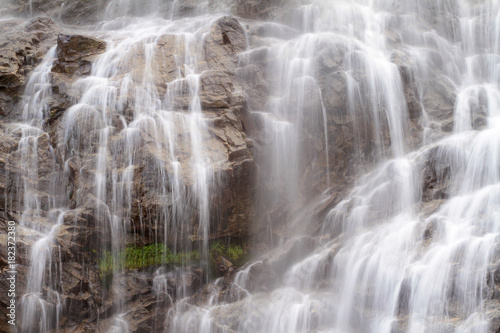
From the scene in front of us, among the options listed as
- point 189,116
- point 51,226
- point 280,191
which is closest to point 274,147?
point 280,191

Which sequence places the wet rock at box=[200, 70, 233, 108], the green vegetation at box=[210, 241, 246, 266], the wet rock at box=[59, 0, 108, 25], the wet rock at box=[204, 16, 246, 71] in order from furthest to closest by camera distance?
the wet rock at box=[59, 0, 108, 25], the wet rock at box=[204, 16, 246, 71], the wet rock at box=[200, 70, 233, 108], the green vegetation at box=[210, 241, 246, 266]

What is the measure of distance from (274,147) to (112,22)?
10.6m

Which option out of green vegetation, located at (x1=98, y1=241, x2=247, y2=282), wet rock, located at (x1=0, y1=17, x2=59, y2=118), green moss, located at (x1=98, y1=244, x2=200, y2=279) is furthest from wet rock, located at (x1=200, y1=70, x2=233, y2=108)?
wet rock, located at (x1=0, y1=17, x2=59, y2=118)

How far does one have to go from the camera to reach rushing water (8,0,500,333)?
384 inches

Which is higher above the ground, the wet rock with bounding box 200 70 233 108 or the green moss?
the wet rock with bounding box 200 70 233 108

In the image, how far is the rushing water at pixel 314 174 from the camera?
32.0 ft

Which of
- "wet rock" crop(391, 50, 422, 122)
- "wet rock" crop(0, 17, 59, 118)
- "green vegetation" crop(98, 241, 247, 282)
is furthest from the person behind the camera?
"wet rock" crop(0, 17, 59, 118)

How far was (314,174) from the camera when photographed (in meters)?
13.2

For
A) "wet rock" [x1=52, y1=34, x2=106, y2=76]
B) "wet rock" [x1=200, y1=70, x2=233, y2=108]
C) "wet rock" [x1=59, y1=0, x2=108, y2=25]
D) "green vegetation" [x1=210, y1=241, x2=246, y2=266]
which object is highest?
"wet rock" [x1=59, y1=0, x2=108, y2=25]

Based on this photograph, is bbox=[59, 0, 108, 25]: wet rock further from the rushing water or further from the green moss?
the green moss

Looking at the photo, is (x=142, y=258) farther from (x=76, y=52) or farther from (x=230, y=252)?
(x=76, y=52)

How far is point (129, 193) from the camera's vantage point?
11.6 meters

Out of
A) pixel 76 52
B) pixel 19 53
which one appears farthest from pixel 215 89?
pixel 19 53

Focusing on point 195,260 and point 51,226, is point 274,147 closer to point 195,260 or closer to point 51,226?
point 195,260
